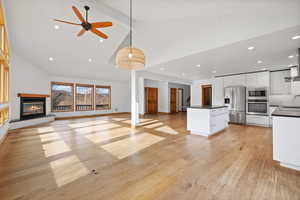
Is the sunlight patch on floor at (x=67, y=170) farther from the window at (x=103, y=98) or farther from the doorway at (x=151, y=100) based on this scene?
the doorway at (x=151, y=100)

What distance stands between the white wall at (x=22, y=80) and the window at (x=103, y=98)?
9.77 feet

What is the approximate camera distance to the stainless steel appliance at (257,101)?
475 cm

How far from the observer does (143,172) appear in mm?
1844

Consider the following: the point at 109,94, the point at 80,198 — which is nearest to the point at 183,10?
the point at 80,198

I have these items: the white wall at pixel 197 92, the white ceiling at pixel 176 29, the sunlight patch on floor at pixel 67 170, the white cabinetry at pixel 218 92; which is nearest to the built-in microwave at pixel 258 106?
the white cabinetry at pixel 218 92

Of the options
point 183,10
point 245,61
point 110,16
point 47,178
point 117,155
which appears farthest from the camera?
point 245,61

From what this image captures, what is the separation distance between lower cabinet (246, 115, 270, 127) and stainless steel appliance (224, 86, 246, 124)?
0.18 m

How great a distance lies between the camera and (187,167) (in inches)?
77.6

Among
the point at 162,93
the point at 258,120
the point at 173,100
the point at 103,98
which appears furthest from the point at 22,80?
the point at 258,120

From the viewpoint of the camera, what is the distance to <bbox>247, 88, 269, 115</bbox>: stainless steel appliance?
15.6 feet

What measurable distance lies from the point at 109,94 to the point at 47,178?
7439 millimetres

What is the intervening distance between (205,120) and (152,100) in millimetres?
6280

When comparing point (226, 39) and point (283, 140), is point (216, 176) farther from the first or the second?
point (226, 39)

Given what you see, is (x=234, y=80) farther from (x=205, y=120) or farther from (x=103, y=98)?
(x=103, y=98)
